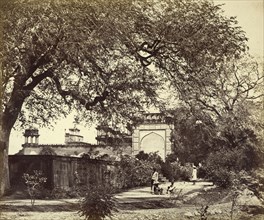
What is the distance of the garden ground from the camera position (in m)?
2.14

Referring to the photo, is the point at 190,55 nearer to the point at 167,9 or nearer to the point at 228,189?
the point at 167,9

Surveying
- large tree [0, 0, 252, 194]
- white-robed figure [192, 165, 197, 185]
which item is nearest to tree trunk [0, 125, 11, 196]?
large tree [0, 0, 252, 194]

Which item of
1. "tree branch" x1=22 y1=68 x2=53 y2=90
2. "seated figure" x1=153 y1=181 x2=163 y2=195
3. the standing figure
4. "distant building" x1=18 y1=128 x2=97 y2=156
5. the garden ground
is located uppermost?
"tree branch" x1=22 y1=68 x2=53 y2=90

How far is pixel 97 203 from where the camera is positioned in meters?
2.17

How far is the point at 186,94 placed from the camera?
2.30 metres

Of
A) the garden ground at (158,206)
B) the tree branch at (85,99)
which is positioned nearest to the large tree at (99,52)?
the tree branch at (85,99)

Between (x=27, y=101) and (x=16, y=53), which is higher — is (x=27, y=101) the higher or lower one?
the lower one

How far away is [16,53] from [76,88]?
0.99ft

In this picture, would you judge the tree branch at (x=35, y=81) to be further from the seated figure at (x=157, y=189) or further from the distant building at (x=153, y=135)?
the seated figure at (x=157, y=189)

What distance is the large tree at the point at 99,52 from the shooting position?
7.14 ft

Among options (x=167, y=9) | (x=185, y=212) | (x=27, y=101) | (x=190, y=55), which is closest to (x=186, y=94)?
(x=190, y=55)

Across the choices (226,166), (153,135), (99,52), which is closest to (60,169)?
(153,135)

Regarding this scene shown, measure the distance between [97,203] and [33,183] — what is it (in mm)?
290

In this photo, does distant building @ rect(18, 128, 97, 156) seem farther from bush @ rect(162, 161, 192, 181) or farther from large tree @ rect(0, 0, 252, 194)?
bush @ rect(162, 161, 192, 181)
